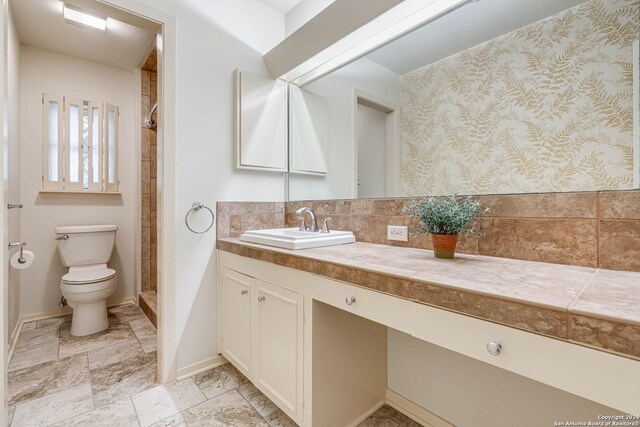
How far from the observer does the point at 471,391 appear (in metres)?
1.26

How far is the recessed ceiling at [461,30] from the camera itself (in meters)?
1.16

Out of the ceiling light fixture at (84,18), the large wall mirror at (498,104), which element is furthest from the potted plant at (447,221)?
the ceiling light fixture at (84,18)

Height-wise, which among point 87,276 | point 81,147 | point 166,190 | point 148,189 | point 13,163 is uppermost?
point 81,147

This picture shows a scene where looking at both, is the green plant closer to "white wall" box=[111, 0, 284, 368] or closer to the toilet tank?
"white wall" box=[111, 0, 284, 368]

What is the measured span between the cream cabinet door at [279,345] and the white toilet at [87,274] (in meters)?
1.59

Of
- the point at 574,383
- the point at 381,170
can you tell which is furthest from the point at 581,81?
the point at 574,383

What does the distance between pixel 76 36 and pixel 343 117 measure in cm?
231

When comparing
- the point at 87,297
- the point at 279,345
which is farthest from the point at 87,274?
the point at 279,345

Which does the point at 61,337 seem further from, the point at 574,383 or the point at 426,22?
the point at 426,22

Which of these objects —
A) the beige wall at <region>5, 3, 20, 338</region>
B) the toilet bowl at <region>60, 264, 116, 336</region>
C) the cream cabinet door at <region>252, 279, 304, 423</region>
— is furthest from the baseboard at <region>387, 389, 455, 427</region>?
the beige wall at <region>5, 3, 20, 338</region>

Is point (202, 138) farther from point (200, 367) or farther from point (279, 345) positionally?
point (200, 367)

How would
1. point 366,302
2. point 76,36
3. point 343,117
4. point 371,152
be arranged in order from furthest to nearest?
point 76,36, point 343,117, point 371,152, point 366,302

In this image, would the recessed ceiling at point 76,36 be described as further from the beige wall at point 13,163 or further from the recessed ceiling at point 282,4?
the recessed ceiling at point 282,4

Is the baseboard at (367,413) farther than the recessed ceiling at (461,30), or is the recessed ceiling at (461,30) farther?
the baseboard at (367,413)
